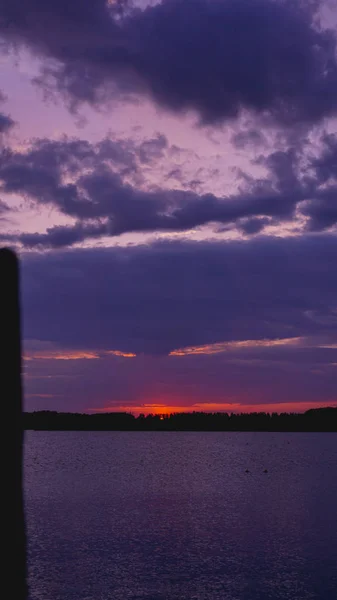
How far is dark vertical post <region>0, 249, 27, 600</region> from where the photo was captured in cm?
347

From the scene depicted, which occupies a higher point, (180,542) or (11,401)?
(11,401)

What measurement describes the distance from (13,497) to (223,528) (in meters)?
54.4

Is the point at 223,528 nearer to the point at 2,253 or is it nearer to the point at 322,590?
the point at 322,590

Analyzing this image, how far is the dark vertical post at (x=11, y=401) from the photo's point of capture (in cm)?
347

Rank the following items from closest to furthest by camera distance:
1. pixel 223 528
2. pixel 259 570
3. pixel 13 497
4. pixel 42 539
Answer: pixel 13 497, pixel 259 570, pixel 42 539, pixel 223 528

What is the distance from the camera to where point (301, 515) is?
63656 millimetres

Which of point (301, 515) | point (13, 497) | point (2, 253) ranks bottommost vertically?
point (301, 515)

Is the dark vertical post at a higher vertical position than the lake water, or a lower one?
higher

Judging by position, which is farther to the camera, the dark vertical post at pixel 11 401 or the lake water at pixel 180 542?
the lake water at pixel 180 542

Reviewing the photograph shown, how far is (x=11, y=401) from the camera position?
3639 millimetres

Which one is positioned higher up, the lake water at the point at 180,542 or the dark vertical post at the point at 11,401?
the dark vertical post at the point at 11,401

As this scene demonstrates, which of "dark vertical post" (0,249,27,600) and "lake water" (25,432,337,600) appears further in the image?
"lake water" (25,432,337,600)

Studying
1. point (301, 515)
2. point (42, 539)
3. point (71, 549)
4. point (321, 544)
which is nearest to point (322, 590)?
point (321, 544)

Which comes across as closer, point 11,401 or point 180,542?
point 11,401
